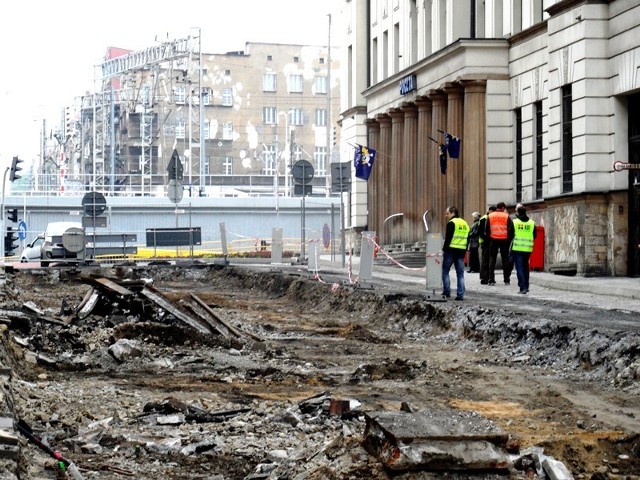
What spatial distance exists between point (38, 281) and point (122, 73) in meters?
61.5

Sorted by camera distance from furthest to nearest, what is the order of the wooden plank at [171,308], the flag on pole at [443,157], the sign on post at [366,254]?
the flag on pole at [443,157]
the sign on post at [366,254]
the wooden plank at [171,308]

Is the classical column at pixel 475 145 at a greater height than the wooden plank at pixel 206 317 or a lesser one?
greater

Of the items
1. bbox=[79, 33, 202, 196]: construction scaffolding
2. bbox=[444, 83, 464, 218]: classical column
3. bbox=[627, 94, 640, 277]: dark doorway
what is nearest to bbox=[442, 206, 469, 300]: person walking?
bbox=[627, 94, 640, 277]: dark doorway

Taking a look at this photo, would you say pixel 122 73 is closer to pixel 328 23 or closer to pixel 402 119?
pixel 328 23

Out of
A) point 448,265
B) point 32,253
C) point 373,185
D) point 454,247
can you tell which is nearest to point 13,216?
point 32,253

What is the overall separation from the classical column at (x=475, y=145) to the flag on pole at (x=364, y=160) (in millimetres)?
9499

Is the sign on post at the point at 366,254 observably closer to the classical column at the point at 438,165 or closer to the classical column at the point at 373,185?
the classical column at the point at 438,165

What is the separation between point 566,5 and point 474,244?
6334mm

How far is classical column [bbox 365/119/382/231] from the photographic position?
49.6 meters

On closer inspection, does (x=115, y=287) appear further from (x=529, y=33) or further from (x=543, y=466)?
(x=529, y=33)

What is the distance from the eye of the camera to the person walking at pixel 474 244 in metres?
30.5

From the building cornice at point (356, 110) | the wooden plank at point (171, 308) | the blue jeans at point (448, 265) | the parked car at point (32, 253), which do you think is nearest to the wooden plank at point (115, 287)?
the wooden plank at point (171, 308)

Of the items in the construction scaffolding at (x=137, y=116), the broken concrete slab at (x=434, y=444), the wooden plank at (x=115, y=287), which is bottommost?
the broken concrete slab at (x=434, y=444)

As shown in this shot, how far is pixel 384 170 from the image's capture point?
160 ft
